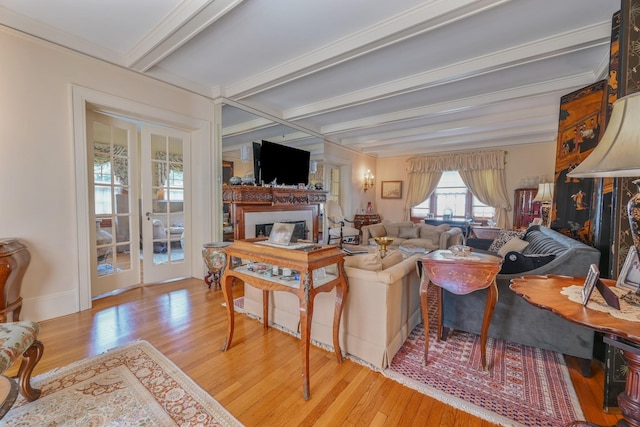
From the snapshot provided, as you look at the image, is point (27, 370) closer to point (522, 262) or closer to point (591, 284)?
point (591, 284)

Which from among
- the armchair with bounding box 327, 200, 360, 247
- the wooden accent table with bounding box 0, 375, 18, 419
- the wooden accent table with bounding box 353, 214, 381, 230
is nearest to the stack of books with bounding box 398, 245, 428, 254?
the armchair with bounding box 327, 200, 360, 247

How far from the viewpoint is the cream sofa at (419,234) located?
515 centimetres

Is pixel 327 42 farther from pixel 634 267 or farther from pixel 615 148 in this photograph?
pixel 634 267

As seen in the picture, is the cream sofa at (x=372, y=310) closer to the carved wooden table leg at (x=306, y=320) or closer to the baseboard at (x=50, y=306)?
the carved wooden table leg at (x=306, y=320)

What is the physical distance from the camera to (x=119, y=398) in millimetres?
1589

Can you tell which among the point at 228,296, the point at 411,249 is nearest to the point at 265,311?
the point at 228,296

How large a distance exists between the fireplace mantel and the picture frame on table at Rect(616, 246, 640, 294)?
150 inches

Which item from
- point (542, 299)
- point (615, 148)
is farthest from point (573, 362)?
point (615, 148)

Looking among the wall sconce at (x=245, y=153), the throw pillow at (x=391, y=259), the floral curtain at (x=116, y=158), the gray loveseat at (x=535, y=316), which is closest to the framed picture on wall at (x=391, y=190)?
the wall sconce at (x=245, y=153)

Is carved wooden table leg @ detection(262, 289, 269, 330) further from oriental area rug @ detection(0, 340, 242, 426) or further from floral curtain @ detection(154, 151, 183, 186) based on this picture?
floral curtain @ detection(154, 151, 183, 186)

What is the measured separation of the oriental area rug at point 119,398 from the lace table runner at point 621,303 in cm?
176

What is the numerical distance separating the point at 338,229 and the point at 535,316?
4.42m

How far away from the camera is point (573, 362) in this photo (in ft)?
6.50

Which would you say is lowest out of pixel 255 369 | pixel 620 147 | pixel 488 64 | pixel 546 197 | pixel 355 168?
pixel 255 369
